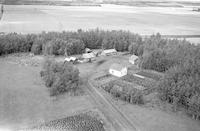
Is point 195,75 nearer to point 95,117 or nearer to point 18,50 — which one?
point 95,117

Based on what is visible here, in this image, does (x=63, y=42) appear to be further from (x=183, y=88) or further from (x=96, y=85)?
(x=183, y=88)

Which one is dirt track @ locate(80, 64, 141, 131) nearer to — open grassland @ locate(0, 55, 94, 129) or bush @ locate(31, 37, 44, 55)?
open grassland @ locate(0, 55, 94, 129)

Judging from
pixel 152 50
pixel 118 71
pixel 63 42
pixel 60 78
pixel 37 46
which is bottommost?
pixel 118 71

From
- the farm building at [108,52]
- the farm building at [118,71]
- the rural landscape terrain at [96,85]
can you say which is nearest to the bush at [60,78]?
the rural landscape terrain at [96,85]

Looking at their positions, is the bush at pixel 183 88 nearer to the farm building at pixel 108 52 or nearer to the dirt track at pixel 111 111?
the dirt track at pixel 111 111

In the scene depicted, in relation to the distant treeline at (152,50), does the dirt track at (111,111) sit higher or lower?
lower

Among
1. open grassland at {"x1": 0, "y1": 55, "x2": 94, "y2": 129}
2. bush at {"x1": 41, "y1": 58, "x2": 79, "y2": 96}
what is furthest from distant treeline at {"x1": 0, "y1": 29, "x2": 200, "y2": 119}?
bush at {"x1": 41, "y1": 58, "x2": 79, "y2": 96}

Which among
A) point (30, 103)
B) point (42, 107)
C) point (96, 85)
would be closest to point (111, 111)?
point (96, 85)
